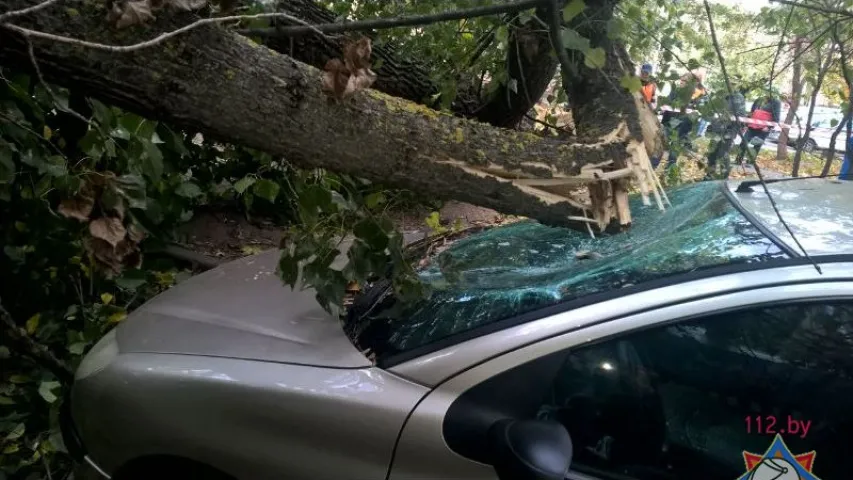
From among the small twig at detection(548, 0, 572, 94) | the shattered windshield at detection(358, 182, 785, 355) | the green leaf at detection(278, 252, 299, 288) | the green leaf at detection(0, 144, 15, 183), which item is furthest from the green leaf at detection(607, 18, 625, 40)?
the green leaf at detection(0, 144, 15, 183)

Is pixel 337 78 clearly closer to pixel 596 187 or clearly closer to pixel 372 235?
pixel 372 235

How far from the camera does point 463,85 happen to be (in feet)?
15.8

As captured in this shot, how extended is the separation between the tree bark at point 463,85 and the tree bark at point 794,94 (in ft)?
4.23

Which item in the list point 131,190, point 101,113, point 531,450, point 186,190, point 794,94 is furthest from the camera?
point 794,94

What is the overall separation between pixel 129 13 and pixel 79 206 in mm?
740

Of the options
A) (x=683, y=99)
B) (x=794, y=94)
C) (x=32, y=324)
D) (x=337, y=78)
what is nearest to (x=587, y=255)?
(x=337, y=78)

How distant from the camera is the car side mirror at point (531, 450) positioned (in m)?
1.48

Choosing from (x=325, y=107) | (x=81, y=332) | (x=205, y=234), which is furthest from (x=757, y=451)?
(x=205, y=234)

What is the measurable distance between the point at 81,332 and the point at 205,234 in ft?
7.03

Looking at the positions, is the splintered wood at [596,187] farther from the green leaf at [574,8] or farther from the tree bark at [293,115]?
the green leaf at [574,8]

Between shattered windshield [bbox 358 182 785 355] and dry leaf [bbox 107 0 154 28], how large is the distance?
3.64 feet

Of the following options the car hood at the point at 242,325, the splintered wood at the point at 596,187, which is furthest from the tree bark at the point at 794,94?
the car hood at the point at 242,325

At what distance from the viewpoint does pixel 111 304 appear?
356 centimetres

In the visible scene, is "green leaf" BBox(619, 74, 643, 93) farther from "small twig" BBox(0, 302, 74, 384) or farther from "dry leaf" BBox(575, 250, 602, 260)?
"small twig" BBox(0, 302, 74, 384)
